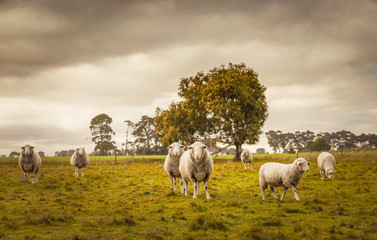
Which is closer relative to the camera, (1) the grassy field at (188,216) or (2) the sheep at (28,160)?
(1) the grassy field at (188,216)

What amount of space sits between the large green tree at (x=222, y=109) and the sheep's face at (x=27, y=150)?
21224 mm

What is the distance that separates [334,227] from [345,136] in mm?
148518

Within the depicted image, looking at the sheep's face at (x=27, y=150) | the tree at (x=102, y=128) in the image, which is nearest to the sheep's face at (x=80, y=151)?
the sheep's face at (x=27, y=150)

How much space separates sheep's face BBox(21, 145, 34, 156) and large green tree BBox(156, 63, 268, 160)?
2122 centimetres

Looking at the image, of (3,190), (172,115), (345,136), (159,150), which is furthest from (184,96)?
(345,136)

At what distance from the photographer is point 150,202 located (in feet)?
42.1

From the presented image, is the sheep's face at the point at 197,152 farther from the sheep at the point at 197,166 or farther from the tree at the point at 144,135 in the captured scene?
the tree at the point at 144,135

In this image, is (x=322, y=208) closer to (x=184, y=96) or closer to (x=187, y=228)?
(x=187, y=228)

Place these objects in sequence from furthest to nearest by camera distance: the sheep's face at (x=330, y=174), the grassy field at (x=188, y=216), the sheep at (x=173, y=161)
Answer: the sheep's face at (x=330, y=174) < the sheep at (x=173, y=161) < the grassy field at (x=188, y=216)

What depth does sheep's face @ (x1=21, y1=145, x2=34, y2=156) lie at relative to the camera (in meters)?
19.5

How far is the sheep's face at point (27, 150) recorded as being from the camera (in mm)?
19453

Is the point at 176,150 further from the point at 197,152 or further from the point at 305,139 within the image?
the point at 305,139

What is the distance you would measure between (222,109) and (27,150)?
→ 85.6ft

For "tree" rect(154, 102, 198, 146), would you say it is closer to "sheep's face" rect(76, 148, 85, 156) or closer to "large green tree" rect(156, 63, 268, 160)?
"large green tree" rect(156, 63, 268, 160)
